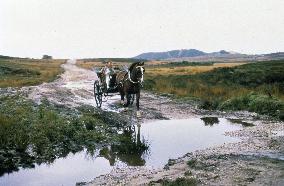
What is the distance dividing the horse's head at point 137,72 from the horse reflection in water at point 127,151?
5.44m

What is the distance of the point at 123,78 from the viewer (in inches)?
881

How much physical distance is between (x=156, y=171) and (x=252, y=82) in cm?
2835

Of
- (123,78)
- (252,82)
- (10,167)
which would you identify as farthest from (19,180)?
(252,82)

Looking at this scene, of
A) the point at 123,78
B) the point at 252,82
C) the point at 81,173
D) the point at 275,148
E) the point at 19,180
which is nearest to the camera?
the point at 19,180

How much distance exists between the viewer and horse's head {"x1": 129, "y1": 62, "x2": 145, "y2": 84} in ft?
66.6

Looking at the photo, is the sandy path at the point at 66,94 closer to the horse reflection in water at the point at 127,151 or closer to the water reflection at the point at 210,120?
the water reflection at the point at 210,120

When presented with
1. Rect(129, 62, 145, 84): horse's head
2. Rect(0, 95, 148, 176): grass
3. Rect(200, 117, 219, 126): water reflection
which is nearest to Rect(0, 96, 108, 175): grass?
Rect(0, 95, 148, 176): grass

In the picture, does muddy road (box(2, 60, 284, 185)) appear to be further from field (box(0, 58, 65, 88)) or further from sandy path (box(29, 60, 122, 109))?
field (box(0, 58, 65, 88))

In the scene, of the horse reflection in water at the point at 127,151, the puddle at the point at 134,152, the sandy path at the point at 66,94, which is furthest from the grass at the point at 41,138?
the sandy path at the point at 66,94

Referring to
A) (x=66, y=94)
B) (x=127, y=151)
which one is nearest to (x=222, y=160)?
(x=127, y=151)

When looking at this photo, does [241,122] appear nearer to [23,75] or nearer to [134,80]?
[134,80]

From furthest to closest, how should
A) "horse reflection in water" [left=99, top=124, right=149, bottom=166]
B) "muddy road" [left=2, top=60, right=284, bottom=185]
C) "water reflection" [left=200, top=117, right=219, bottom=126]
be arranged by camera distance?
1. "water reflection" [left=200, top=117, right=219, bottom=126]
2. "horse reflection in water" [left=99, top=124, right=149, bottom=166]
3. "muddy road" [left=2, top=60, right=284, bottom=185]

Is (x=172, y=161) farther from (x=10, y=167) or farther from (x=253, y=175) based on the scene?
(x=10, y=167)

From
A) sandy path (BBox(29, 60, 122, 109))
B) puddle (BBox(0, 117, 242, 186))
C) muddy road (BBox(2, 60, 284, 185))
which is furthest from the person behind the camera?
sandy path (BBox(29, 60, 122, 109))
